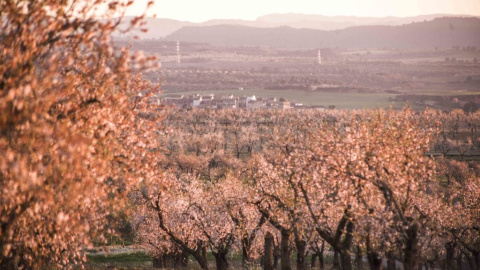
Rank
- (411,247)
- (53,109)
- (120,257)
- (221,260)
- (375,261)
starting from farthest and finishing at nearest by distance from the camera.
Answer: (120,257) → (221,260) → (375,261) → (411,247) → (53,109)

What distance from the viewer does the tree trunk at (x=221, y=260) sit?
113 feet

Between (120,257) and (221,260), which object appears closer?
(221,260)

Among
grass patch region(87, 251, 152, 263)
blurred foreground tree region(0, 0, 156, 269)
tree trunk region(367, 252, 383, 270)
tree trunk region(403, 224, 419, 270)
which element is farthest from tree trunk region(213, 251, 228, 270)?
grass patch region(87, 251, 152, 263)

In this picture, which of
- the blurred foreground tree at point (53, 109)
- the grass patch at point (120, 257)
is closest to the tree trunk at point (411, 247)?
the blurred foreground tree at point (53, 109)

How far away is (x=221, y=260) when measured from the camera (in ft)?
116

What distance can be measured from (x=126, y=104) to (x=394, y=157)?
1340 cm

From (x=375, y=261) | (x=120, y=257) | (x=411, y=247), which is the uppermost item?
(x=411, y=247)

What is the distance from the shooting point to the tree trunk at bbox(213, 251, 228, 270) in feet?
113

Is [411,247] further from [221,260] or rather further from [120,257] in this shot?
[120,257]

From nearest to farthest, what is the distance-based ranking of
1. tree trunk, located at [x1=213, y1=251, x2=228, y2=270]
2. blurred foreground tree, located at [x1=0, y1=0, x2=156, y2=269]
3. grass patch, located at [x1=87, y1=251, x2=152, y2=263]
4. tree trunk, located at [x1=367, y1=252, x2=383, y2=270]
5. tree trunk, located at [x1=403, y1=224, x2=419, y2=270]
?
blurred foreground tree, located at [x1=0, y1=0, x2=156, y2=269] < tree trunk, located at [x1=403, y1=224, x2=419, y2=270] < tree trunk, located at [x1=367, y1=252, x2=383, y2=270] < tree trunk, located at [x1=213, y1=251, x2=228, y2=270] < grass patch, located at [x1=87, y1=251, x2=152, y2=263]

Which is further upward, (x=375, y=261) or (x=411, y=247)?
(x=411, y=247)

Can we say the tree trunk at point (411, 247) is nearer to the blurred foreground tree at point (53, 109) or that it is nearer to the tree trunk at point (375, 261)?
the tree trunk at point (375, 261)

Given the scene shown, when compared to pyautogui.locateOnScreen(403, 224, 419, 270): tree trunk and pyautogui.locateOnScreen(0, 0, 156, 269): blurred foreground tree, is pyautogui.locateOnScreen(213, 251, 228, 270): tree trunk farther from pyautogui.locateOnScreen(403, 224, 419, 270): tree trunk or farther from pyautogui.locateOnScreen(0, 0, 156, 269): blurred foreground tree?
pyautogui.locateOnScreen(0, 0, 156, 269): blurred foreground tree

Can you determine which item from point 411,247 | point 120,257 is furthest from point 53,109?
point 120,257
